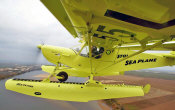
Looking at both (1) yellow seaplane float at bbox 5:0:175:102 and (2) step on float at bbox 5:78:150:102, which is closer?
(1) yellow seaplane float at bbox 5:0:175:102

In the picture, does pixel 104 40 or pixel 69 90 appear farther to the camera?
pixel 104 40

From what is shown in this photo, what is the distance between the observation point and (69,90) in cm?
324

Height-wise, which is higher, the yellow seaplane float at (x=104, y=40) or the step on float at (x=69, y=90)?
the yellow seaplane float at (x=104, y=40)

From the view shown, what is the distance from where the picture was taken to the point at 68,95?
10.4 ft

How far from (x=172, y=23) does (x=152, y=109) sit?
170 inches

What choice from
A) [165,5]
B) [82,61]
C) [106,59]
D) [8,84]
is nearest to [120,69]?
[106,59]

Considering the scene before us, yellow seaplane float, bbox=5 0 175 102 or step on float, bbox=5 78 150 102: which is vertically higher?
yellow seaplane float, bbox=5 0 175 102

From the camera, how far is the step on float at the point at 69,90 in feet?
10.4

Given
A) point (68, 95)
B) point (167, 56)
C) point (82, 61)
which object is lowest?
point (68, 95)

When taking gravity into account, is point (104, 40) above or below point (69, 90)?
above

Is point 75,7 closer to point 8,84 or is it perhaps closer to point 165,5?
point 165,5

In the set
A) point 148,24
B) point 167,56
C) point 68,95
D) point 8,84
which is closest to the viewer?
point 148,24

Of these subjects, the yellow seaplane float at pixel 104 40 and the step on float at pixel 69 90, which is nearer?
the yellow seaplane float at pixel 104 40

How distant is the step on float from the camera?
3.16m
